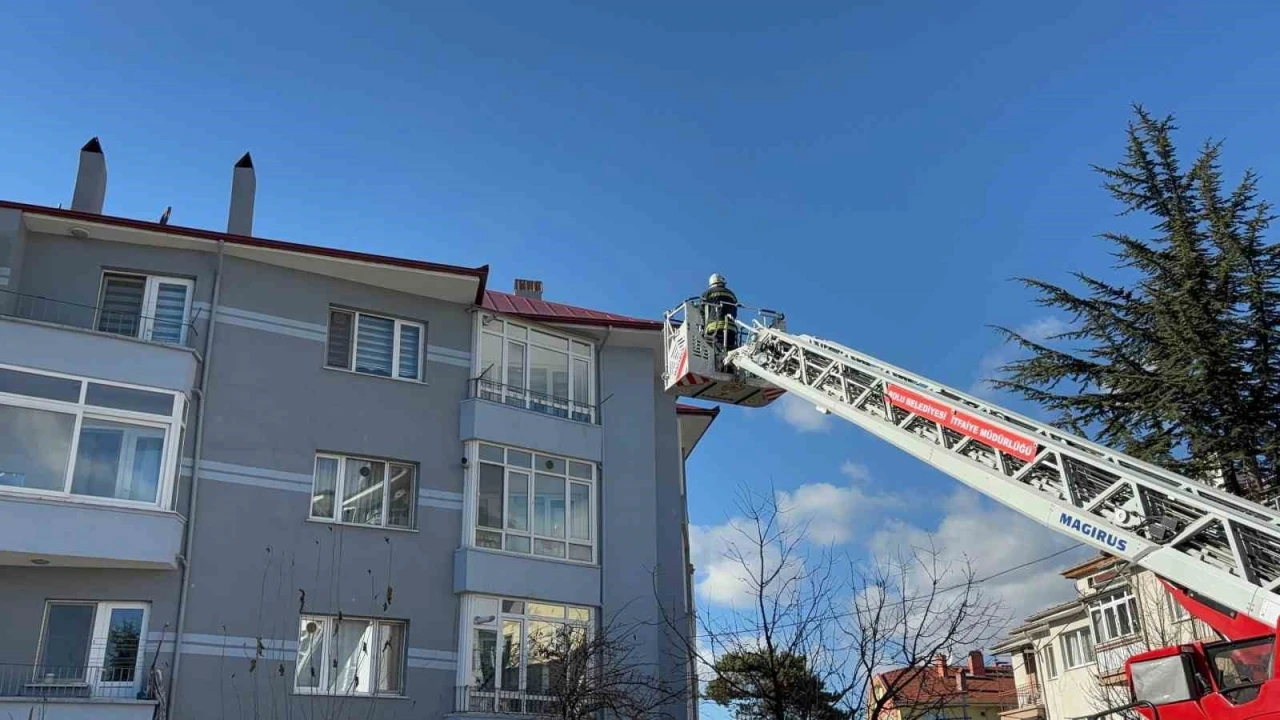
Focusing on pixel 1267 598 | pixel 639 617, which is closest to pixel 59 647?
pixel 639 617

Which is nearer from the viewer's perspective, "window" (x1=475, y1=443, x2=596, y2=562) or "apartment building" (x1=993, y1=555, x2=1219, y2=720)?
"window" (x1=475, y1=443, x2=596, y2=562)

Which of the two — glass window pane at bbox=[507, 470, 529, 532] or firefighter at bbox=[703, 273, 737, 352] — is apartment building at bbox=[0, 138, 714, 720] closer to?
glass window pane at bbox=[507, 470, 529, 532]

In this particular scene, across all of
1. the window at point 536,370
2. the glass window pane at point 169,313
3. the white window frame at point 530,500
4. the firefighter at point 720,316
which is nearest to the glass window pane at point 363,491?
the white window frame at point 530,500

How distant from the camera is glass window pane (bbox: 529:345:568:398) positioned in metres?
22.3

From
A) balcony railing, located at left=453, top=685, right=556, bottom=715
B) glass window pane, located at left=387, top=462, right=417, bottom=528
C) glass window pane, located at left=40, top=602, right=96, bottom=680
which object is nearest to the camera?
glass window pane, located at left=40, top=602, right=96, bottom=680

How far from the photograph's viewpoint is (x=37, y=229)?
1844 centimetres

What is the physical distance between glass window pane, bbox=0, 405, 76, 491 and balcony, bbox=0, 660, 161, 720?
2.69m

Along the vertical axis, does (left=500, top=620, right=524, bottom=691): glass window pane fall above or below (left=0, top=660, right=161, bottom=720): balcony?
above

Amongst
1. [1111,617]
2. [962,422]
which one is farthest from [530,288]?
[1111,617]

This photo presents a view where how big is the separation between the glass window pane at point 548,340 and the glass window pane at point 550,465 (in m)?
2.63

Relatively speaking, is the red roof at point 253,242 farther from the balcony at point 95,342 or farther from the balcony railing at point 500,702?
the balcony railing at point 500,702

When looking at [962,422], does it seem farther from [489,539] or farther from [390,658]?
[390,658]

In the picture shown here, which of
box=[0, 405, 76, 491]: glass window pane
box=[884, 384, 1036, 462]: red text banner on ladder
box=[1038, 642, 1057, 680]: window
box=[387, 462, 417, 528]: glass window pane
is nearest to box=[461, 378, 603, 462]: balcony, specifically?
box=[387, 462, 417, 528]: glass window pane

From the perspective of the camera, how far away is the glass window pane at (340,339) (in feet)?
66.8
